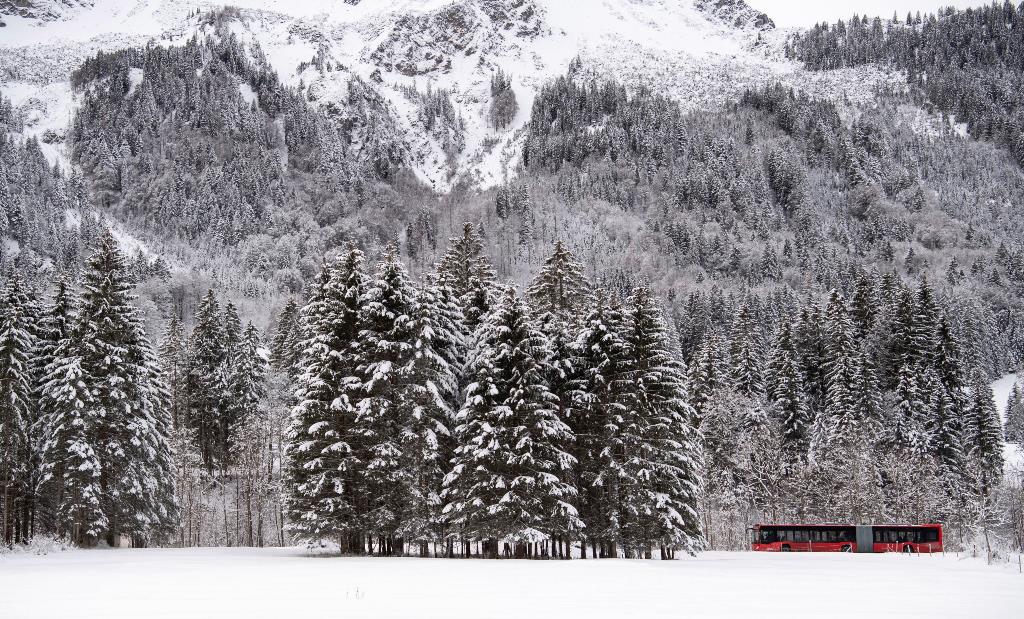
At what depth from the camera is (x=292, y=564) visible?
2689cm

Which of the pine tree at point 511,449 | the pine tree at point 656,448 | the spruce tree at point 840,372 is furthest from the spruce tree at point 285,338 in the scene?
the spruce tree at point 840,372

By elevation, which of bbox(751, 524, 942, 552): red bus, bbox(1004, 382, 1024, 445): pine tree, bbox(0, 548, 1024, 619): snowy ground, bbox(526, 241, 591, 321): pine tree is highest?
bbox(526, 241, 591, 321): pine tree

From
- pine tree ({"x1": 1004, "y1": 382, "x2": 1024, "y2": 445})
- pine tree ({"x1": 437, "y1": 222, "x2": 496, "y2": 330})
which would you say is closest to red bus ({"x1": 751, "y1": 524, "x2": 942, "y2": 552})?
pine tree ({"x1": 437, "y1": 222, "x2": 496, "y2": 330})

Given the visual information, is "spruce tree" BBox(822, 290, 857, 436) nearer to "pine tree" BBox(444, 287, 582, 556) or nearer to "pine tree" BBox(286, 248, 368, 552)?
"pine tree" BBox(444, 287, 582, 556)

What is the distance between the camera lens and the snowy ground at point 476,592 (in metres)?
14.0

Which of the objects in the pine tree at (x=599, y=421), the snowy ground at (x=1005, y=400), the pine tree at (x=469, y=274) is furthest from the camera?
the snowy ground at (x=1005, y=400)

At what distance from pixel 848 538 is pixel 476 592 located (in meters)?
42.1

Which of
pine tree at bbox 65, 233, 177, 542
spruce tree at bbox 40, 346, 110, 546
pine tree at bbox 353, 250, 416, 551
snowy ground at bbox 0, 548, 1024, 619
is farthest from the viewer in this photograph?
pine tree at bbox 65, 233, 177, 542

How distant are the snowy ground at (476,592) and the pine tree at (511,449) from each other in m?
5.97

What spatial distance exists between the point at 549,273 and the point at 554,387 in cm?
1049

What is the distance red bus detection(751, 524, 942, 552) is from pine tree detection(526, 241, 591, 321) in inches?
840

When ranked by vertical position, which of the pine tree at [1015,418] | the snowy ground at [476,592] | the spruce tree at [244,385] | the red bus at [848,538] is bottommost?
the red bus at [848,538]

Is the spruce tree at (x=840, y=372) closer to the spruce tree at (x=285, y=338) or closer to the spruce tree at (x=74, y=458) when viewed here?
the spruce tree at (x=285, y=338)

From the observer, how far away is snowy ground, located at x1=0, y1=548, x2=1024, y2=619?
549 inches
